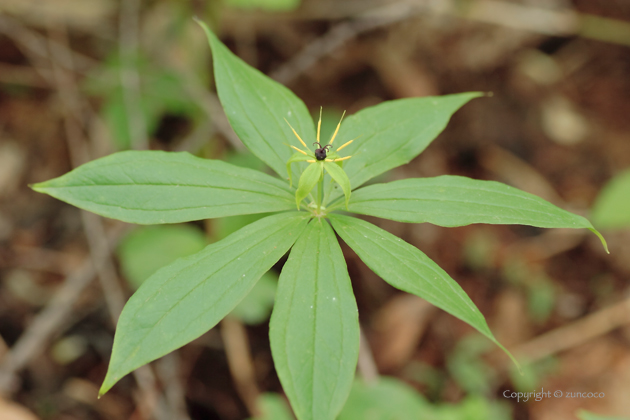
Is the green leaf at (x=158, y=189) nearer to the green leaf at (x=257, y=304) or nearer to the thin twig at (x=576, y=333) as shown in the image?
the green leaf at (x=257, y=304)

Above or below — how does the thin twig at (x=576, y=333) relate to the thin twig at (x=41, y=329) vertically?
above

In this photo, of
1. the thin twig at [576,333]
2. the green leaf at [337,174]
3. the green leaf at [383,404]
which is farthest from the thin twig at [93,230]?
the thin twig at [576,333]

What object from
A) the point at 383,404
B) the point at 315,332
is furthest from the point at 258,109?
the point at 383,404

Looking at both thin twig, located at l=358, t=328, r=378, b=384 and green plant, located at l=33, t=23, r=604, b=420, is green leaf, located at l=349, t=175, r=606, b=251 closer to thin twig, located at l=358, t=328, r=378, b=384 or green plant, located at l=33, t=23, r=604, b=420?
green plant, located at l=33, t=23, r=604, b=420

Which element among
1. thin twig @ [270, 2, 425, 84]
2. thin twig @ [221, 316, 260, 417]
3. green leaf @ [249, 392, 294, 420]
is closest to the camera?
green leaf @ [249, 392, 294, 420]

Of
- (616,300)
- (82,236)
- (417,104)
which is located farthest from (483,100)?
Result: (82,236)
